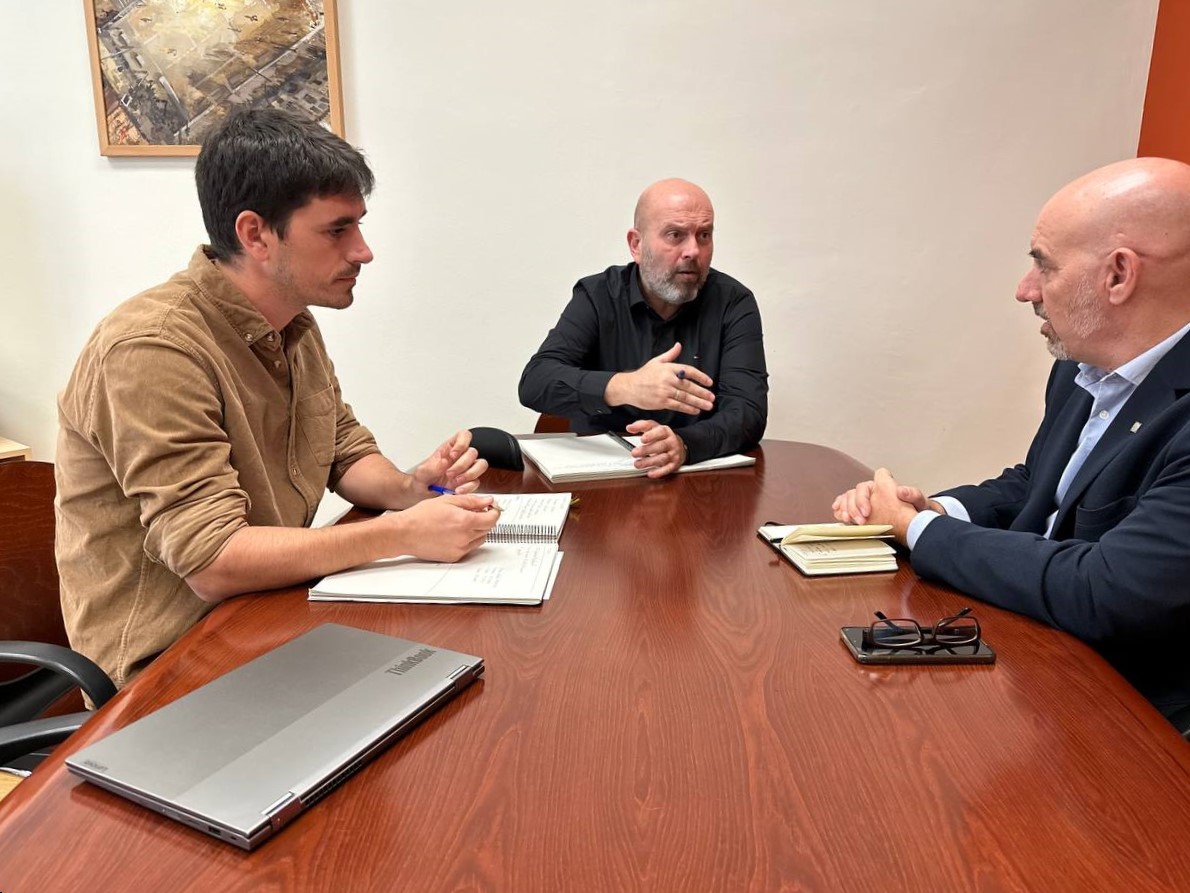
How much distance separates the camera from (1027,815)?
0.72m

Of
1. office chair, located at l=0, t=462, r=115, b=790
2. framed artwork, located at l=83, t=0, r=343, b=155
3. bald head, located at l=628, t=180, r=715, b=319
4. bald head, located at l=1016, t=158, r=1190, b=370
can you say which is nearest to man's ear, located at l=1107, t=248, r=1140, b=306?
bald head, located at l=1016, t=158, r=1190, b=370

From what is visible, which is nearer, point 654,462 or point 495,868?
point 495,868

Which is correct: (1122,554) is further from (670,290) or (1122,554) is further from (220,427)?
(670,290)

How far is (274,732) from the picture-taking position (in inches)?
31.0

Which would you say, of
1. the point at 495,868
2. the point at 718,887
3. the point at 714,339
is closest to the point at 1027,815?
the point at 718,887

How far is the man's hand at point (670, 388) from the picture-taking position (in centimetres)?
190

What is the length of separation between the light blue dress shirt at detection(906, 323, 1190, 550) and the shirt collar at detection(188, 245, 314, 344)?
42.9 inches

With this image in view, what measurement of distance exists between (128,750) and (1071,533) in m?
1.31

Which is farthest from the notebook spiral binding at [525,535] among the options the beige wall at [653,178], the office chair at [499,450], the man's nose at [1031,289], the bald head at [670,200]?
the beige wall at [653,178]

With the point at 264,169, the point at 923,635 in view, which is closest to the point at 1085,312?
the point at 923,635

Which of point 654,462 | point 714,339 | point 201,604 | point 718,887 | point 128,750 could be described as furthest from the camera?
point 714,339

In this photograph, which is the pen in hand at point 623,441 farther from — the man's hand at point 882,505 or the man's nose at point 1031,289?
the man's nose at point 1031,289

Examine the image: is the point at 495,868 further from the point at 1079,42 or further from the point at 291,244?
the point at 1079,42

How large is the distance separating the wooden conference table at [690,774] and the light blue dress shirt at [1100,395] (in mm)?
412
